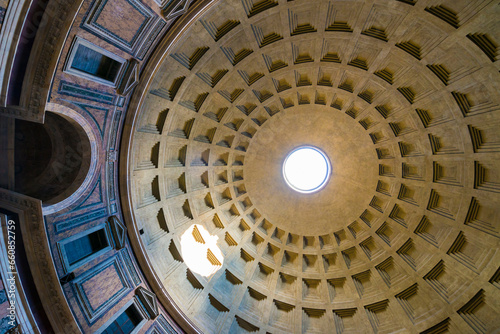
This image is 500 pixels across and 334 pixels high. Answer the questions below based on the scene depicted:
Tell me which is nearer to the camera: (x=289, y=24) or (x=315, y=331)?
(x=289, y=24)

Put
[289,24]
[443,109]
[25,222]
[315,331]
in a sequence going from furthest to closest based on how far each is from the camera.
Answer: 1. [315,331]
2. [443,109]
3. [289,24]
4. [25,222]

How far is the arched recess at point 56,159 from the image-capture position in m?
13.9

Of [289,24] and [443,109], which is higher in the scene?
[289,24]

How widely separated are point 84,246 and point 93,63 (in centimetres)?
891

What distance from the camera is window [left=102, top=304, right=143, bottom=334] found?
15.2m

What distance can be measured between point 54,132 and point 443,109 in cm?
2279

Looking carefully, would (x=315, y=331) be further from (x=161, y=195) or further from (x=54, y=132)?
(x=54, y=132)

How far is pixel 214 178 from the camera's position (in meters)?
22.7

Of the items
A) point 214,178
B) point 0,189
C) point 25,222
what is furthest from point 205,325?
point 0,189

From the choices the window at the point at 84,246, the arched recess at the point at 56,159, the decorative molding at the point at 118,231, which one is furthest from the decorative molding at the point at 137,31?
the window at the point at 84,246

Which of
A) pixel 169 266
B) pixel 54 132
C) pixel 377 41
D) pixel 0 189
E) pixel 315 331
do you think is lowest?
pixel 315 331

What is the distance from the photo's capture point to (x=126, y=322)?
16.0m

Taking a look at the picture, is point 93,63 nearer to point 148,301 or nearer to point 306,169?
point 148,301

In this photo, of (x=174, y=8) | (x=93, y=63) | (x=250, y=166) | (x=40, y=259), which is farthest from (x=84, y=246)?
(x=250, y=166)
